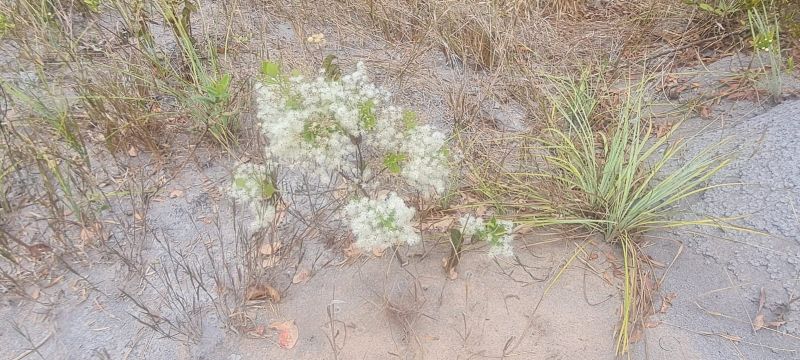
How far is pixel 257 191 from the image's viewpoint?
1.65m

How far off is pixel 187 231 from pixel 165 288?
0.26m

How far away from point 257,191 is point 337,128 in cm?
43

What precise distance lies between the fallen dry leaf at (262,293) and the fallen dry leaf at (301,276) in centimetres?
10

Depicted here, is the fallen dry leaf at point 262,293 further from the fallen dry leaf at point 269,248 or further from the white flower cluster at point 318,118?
the white flower cluster at point 318,118

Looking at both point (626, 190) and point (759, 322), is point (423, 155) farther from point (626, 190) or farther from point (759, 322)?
point (759, 322)

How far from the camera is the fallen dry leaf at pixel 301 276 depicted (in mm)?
1772

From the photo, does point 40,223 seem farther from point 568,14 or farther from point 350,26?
point 568,14

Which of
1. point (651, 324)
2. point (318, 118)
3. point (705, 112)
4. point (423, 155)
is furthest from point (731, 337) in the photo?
point (318, 118)

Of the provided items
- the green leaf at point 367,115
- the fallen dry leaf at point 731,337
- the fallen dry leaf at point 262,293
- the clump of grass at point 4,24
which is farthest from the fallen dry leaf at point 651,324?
the clump of grass at point 4,24

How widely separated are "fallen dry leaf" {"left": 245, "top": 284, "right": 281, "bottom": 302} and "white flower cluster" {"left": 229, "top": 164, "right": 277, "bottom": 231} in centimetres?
21

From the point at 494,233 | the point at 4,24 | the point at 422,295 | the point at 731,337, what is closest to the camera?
the point at 494,233

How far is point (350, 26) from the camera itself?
9.80ft

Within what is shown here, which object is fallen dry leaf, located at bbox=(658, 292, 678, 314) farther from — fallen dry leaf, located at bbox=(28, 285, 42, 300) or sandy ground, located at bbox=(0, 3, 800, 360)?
fallen dry leaf, located at bbox=(28, 285, 42, 300)

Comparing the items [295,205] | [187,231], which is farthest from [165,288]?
[295,205]
